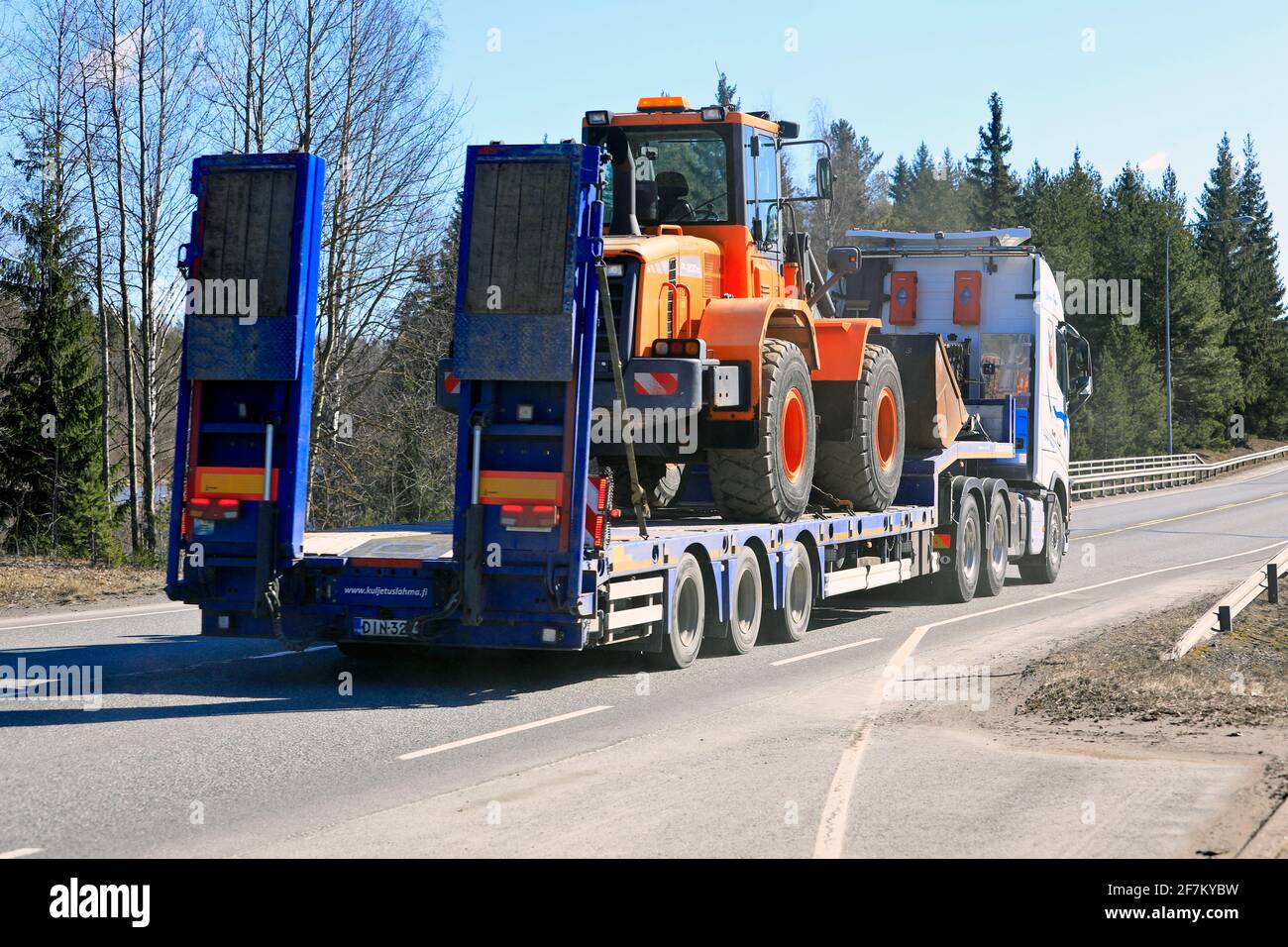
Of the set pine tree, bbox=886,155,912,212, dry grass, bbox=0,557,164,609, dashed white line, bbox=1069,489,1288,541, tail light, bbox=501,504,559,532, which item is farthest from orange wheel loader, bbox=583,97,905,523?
pine tree, bbox=886,155,912,212

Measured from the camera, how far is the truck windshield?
44.7 ft

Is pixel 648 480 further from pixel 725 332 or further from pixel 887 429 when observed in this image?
pixel 887 429

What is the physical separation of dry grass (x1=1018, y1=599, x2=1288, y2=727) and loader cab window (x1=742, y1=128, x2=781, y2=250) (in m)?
4.73

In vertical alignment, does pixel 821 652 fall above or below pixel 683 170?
below

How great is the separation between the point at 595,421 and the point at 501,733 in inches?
143

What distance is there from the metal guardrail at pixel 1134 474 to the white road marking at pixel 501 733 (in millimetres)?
34667

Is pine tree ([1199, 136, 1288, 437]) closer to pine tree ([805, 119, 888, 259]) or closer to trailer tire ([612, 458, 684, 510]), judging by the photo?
pine tree ([805, 119, 888, 259])

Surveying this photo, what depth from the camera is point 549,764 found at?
8.41m

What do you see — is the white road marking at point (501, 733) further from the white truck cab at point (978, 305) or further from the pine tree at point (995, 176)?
the pine tree at point (995, 176)

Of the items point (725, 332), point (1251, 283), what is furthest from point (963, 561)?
point (1251, 283)

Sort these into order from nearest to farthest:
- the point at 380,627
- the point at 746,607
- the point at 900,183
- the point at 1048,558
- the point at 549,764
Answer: the point at 549,764
the point at 380,627
the point at 746,607
the point at 1048,558
the point at 900,183

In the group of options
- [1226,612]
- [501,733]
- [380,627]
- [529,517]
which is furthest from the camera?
[1226,612]

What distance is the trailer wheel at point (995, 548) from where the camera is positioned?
63.5 ft
